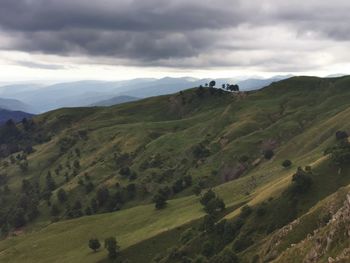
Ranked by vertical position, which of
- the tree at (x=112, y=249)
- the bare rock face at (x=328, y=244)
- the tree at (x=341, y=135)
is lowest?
the tree at (x=112, y=249)

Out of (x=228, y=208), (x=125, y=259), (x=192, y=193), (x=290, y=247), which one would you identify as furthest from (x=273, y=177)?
(x=290, y=247)

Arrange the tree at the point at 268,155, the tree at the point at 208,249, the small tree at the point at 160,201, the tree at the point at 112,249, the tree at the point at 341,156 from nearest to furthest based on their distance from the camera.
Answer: the tree at the point at 208,249, the tree at the point at 341,156, the tree at the point at 112,249, the small tree at the point at 160,201, the tree at the point at 268,155

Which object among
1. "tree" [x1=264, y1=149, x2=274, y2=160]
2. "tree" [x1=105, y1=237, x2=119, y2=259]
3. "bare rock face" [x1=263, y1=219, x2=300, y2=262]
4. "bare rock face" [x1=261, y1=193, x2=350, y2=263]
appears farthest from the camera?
"tree" [x1=264, y1=149, x2=274, y2=160]

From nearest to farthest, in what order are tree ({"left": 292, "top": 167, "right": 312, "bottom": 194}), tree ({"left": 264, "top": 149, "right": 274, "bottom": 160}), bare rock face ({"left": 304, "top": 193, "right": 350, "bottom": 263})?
bare rock face ({"left": 304, "top": 193, "right": 350, "bottom": 263})
tree ({"left": 292, "top": 167, "right": 312, "bottom": 194})
tree ({"left": 264, "top": 149, "right": 274, "bottom": 160})

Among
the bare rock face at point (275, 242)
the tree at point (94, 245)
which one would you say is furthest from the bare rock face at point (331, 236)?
the tree at point (94, 245)

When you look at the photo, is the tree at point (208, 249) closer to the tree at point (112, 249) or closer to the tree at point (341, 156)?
the tree at point (112, 249)

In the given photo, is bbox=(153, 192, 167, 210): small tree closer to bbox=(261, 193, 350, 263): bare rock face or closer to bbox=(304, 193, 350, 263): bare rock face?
bbox=(261, 193, 350, 263): bare rock face

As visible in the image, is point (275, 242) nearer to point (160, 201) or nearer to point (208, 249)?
point (208, 249)

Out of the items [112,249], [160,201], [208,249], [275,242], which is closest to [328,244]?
[275,242]

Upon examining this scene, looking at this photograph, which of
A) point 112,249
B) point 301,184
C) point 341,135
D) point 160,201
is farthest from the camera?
point 341,135

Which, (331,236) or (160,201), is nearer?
(331,236)

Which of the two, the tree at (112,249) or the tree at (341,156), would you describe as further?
the tree at (112,249)

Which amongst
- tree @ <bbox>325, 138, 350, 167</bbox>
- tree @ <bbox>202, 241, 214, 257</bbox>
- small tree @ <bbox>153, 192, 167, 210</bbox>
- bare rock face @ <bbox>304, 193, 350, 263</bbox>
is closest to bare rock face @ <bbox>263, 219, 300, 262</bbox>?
bare rock face @ <bbox>304, 193, 350, 263</bbox>

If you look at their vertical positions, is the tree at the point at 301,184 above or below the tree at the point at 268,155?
above
